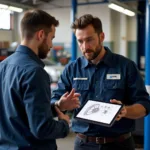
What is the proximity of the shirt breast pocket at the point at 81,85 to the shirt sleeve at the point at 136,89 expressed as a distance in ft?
1.03

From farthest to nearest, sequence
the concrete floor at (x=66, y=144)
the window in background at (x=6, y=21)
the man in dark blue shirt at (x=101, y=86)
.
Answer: the window in background at (x=6, y=21), the concrete floor at (x=66, y=144), the man in dark blue shirt at (x=101, y=86)

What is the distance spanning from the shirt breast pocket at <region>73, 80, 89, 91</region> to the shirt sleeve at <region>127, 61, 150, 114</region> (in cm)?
32

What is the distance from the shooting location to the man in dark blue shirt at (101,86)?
1.97 metres

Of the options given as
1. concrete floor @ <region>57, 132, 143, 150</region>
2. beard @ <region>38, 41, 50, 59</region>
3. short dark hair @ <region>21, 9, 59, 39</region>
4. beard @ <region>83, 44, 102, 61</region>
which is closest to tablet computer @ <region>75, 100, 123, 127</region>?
beard @ <region>83, 44, 102, 61</region>

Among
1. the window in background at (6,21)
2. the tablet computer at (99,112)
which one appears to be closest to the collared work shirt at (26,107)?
the tablet computer at (99,112)

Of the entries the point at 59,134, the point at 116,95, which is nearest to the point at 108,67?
the point at 116,95

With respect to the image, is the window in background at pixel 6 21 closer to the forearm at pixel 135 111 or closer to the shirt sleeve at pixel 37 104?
the forearm at pixel 135 111

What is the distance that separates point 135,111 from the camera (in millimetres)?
1894

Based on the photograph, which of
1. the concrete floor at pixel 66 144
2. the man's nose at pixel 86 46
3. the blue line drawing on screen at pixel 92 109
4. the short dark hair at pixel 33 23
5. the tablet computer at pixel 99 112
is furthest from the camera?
the concrete floor at pixel 66 144

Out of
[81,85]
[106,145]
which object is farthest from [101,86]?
[106,145]

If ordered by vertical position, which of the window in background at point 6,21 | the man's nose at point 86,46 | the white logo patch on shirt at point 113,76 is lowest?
the white logo patch on shirt at point 113,76

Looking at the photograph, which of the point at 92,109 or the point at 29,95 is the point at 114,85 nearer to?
the point at 92,109

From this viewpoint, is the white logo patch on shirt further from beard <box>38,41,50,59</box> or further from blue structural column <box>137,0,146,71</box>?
blue structural column <box>137,0,146,71</box>

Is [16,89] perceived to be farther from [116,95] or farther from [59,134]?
[116,95]
